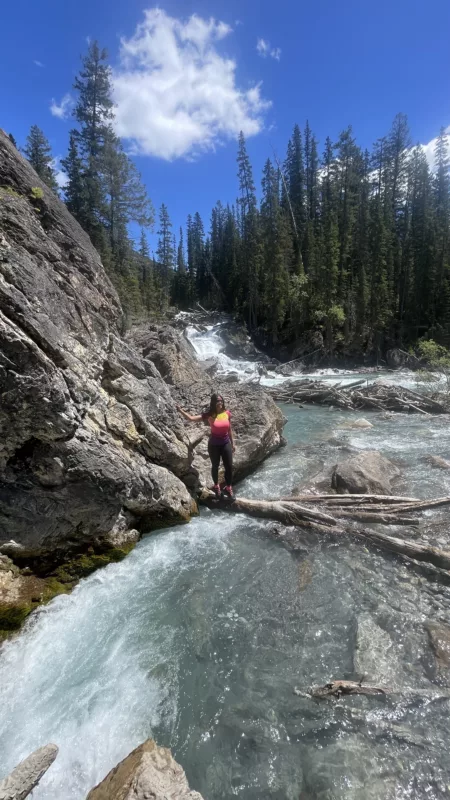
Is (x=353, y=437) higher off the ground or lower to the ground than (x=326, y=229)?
lower

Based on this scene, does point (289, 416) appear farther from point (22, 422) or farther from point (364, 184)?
point (364, 184)

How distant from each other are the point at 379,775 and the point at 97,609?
3.76 m

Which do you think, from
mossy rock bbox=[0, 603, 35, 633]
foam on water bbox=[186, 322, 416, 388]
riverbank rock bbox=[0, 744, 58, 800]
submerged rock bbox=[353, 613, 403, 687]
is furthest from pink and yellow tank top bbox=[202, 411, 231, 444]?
foam on water bbox=[186, 322, 416, 388]

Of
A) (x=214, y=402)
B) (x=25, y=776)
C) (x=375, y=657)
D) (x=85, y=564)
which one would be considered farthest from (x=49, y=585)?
(x=375, y=657)

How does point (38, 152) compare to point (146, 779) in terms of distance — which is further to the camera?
point (38, 152)

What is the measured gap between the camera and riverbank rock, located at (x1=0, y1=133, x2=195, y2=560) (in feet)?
16.4

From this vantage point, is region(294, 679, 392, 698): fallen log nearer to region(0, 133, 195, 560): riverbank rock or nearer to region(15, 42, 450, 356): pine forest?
region(0, 133, 195, 560): riverbank rock

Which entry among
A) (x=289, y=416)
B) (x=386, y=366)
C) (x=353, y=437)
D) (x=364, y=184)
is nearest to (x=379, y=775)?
(x=353, y=437)

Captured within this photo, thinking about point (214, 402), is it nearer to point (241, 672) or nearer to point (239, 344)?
point (241, 672)

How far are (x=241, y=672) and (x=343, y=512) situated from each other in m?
3.71

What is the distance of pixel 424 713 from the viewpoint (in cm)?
369

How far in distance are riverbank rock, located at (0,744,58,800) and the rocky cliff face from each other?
9.33ft

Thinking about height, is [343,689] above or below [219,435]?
below

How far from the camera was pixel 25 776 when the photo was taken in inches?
104
